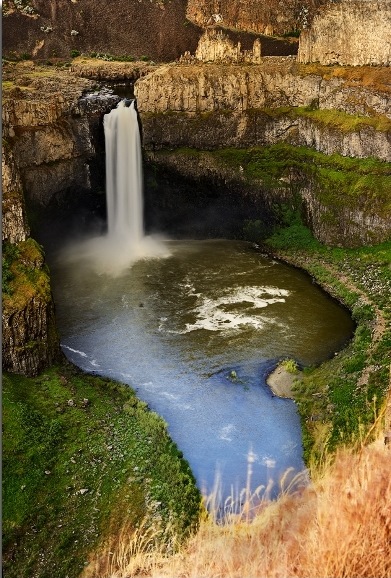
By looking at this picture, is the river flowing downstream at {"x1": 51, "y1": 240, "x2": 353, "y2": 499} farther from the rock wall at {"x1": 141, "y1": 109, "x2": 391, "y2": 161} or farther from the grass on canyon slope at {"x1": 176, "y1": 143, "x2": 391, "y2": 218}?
the rock wall at {"x1": 141, "y1": 109, "x2": 391, "y2": 161}

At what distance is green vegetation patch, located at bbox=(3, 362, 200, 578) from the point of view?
16766 mm

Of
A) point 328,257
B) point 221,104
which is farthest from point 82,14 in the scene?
point 328,257

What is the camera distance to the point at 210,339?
29.2 metres

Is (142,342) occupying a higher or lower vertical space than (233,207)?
lower

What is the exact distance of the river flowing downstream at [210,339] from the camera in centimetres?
2205

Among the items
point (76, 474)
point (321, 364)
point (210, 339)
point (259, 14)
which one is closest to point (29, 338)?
point (76, 474)

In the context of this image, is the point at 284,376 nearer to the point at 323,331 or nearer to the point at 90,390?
the point at 323,331

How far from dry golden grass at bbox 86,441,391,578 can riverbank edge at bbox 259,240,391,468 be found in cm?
179

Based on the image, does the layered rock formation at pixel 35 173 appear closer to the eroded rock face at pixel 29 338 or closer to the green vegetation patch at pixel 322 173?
the eroded rock face at pixel 29 338

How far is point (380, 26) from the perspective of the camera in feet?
132

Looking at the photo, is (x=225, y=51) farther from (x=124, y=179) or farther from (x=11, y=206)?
(x=11, y=206)

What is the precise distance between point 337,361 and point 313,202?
16.3 m

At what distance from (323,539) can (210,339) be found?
856 inches

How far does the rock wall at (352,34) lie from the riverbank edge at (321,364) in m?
13.9
